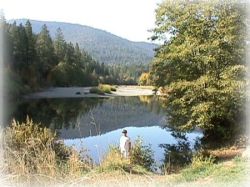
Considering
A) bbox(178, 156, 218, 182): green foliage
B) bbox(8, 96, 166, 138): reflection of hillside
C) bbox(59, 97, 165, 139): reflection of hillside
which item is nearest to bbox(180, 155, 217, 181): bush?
bbox(178, 156, 218, 182): green foliage

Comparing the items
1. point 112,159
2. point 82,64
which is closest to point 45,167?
point 112,159

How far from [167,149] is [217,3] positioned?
15.7 ft

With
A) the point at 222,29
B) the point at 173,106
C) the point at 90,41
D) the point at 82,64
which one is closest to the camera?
the point at 222,29

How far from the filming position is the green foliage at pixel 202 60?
11758 mm

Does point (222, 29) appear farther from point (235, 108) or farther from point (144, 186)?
point (144, 186)

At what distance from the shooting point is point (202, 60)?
39.4ft

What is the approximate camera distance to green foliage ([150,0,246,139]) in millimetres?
11758

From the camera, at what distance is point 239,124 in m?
13.8

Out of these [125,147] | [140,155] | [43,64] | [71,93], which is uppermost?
[43,64]

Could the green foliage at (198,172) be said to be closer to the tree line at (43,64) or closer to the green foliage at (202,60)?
the green foliage at (202,60)

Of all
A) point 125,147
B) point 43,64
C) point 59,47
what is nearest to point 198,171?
point 125,147

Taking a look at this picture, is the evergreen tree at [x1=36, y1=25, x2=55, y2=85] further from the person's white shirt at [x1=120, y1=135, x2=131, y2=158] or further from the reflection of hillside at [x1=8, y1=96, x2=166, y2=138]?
the person's white shirt at [x1=120, y1=135, x2=131, y2=158]

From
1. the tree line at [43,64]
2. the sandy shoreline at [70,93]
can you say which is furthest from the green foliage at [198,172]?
the sandy shoreline at [70,93]

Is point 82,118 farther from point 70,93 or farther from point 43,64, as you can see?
point 70,93
